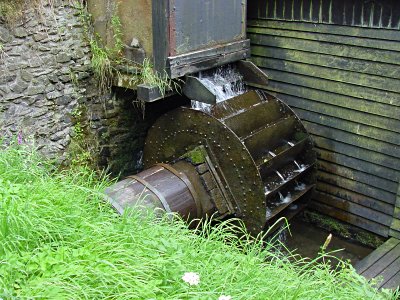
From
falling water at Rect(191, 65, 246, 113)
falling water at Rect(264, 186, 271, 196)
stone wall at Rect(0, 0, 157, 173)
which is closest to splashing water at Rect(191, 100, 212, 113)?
falling water at Rect(191, 65, 246, 113)

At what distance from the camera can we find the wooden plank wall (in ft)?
16.2

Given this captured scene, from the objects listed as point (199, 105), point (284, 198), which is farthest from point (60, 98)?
point (284, 198)

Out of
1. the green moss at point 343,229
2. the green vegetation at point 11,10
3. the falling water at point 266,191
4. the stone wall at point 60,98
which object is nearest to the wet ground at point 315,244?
the green moss at point 343,229

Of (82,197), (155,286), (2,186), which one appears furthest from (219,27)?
(155,286)

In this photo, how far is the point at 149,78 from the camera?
4879 millimetres

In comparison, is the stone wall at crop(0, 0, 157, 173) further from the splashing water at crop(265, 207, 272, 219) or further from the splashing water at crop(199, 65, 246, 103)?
the splashing water at crop(265, 207, 272, 219)

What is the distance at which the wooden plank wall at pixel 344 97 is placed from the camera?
4.94 metres

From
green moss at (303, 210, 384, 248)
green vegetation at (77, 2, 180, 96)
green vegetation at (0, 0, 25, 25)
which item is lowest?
green moss at (303, 210, 384, 248)

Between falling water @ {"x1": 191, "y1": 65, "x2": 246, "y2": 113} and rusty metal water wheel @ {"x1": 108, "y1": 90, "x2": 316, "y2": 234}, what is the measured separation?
14cm

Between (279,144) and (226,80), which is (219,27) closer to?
(226,80)

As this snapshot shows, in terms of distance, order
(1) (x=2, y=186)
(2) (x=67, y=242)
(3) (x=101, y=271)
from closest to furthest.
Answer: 1. (3) (x=101, y=271)
2. (2) (x=67, y=242)
3. (1) (x=2, y=186)

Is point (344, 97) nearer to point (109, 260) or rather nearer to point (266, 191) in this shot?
point (266, 191)

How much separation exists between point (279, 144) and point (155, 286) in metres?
3.26

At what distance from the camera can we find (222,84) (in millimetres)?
5504
